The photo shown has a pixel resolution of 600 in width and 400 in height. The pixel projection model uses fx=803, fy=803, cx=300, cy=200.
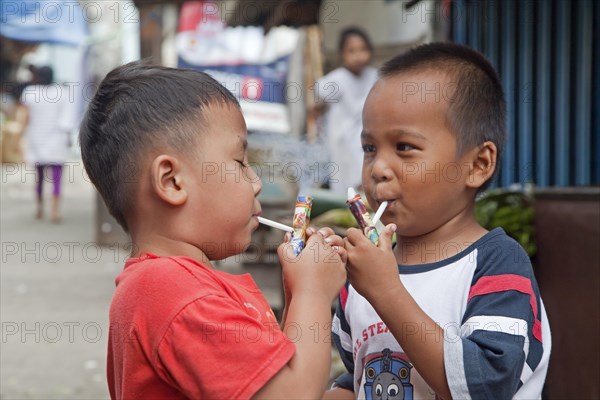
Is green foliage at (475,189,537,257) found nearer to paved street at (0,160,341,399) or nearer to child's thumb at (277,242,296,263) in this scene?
paved street at (0,160,341,399)

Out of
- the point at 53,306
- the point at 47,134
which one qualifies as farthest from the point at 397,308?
the point at 47,134

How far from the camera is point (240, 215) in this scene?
1694 mm

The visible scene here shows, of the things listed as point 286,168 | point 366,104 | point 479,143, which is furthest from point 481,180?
point 286,168

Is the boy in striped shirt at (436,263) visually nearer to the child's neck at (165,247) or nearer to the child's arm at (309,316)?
the child's arm at (309,316)

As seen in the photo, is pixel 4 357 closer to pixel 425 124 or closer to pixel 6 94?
pixel 425 124

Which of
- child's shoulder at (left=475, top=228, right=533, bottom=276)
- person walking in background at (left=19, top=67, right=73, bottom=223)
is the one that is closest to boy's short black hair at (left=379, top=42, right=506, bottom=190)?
child's shoulder at (left=475, top=228, right=533, bottom=276)

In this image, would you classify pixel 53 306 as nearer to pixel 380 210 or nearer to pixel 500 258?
pixel 380 210

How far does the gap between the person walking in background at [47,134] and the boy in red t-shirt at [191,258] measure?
9722 mm

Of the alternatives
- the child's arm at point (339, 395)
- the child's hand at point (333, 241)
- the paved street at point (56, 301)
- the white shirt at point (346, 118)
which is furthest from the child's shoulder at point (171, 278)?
the white shirt at point (346, 118)

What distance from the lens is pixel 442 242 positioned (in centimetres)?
197

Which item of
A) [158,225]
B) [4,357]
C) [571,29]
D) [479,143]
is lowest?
[4,357]

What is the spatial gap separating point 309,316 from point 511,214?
8.66ft

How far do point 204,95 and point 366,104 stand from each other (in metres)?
0.51

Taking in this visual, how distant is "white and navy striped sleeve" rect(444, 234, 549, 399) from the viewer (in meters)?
1.67
